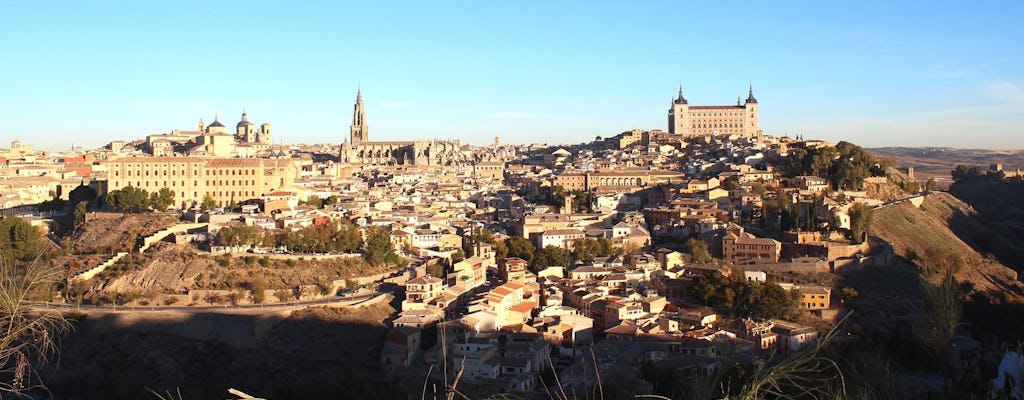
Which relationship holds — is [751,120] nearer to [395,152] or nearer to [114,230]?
[395,152]

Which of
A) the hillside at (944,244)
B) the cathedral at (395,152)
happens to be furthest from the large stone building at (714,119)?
the hillside at (944,244)

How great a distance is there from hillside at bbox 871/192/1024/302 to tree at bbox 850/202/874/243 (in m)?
0.92

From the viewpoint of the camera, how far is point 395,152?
163 feet

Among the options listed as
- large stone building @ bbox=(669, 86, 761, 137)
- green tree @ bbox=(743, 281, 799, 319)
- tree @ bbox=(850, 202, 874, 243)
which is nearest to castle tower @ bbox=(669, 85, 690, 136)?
large stone building @ bbox=(669, 86, 761, 137)

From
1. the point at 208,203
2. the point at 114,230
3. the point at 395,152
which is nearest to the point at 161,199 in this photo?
Answer: the point at 208,203

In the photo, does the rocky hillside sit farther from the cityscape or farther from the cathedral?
the cathedral

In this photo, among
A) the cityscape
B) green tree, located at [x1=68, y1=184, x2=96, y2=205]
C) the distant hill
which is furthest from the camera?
the distant hill

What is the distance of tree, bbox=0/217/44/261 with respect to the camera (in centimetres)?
2056

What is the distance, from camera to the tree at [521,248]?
22.3 m

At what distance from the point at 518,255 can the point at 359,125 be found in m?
32.4

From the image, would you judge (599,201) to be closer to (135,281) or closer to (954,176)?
(135,281)

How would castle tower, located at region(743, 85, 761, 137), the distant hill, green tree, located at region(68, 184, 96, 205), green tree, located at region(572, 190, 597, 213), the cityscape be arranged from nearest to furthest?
the cityscape < green tree, located at region(68, 184, 96, 205) < green tree, located at region(572, 190, 597, 213) < castle tower, located at region(743, 85, 761, 137) < the distant hill

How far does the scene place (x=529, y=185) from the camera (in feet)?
114

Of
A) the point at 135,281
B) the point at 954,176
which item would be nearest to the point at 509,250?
the point at 135,281
